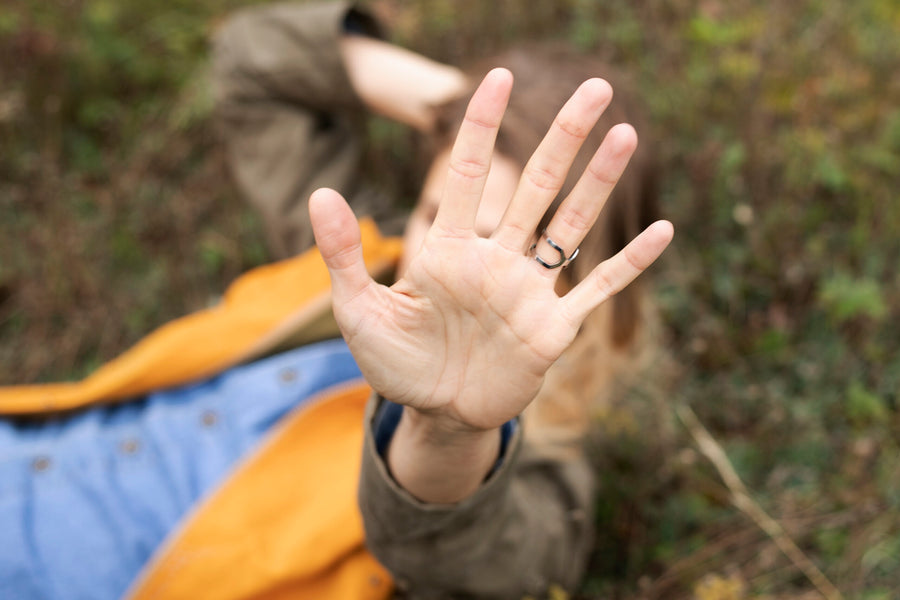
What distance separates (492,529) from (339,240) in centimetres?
78

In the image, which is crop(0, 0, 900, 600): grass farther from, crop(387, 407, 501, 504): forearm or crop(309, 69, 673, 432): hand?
crop(309, 69, 673, 432): hand

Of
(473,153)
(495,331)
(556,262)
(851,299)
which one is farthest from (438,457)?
(851,299)

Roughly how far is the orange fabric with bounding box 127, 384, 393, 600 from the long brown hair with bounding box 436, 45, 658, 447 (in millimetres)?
640

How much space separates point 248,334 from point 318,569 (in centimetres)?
75

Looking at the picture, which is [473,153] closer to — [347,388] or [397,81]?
[347,388]

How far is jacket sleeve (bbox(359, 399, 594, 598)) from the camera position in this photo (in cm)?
137

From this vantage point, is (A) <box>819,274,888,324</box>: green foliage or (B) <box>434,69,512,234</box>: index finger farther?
(A) <box>819,274,888,324</box>: green foliage

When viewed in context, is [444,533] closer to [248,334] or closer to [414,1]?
[248,334]

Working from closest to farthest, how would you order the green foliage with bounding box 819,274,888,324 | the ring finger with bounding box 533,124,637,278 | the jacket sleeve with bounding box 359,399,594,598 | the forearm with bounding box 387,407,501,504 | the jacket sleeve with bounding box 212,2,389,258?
the ring finger with bounding box 533,124,637,278
the forearm with bounding box 387,407,501,504
the jacket sleeve with bounding box 359,399,594,598
the green foliage with bounding box 819,274,888,324
the jacket sleeve with bounding box 212,2,389,258

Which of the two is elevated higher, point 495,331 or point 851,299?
point 495,331

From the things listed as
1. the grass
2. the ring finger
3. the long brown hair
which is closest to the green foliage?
the grass

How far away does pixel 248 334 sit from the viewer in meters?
2.15

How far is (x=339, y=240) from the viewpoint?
106cm

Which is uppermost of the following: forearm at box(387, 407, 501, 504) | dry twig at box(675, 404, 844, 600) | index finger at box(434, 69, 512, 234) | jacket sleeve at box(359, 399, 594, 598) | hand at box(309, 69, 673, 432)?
index finger at box(434, 69, 512, 234)
